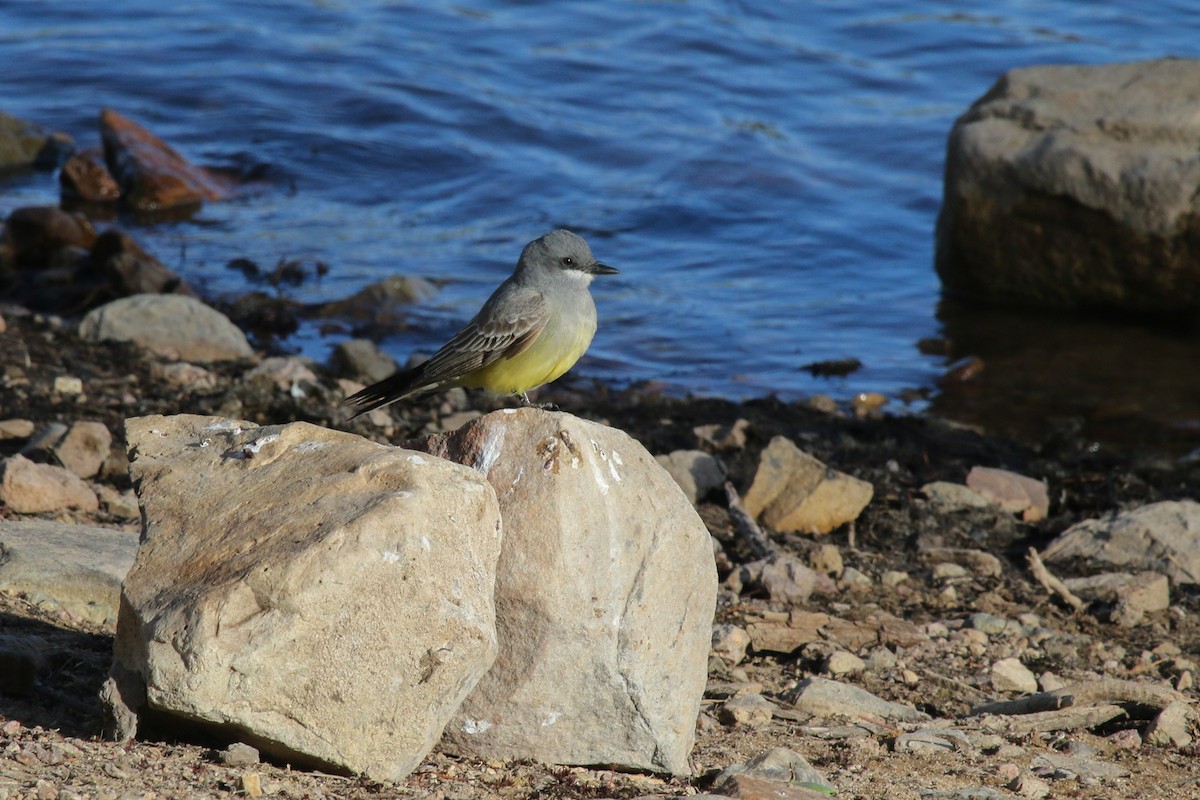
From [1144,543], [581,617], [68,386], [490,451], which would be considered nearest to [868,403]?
[1144,543]

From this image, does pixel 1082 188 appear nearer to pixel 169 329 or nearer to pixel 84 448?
pixel 169 329

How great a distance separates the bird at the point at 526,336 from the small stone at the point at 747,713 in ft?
6.00

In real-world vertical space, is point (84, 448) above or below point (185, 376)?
above

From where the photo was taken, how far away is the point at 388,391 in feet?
20.6

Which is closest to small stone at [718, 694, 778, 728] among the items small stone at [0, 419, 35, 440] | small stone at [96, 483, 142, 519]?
small stone at [96, 483, 142, 519]

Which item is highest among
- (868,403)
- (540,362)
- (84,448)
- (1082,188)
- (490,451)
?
(490,451)

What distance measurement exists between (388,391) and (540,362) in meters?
0.71

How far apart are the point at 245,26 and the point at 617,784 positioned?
19.4 meters

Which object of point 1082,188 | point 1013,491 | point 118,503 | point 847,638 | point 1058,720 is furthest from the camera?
point 1082,188

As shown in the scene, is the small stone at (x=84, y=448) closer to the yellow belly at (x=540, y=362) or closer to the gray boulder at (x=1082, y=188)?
the yellow belly at (x=540, y=362)

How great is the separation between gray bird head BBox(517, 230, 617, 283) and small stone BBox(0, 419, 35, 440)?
290 centimetres

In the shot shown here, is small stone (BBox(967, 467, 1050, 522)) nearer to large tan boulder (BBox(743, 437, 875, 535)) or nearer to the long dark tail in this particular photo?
large tan boulder (BBox(743, 437, 875, 535))

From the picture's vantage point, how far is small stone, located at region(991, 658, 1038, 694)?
223 inches

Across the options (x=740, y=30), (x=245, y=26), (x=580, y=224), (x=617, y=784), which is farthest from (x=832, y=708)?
(x=245, y=26)
